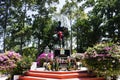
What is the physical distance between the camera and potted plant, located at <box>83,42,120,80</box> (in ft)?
32.6

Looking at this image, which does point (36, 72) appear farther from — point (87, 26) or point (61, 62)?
point (87, 26)

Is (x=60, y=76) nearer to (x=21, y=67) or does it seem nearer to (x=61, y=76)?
(x=61, y=76)

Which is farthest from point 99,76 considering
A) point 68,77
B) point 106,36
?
point 106,36

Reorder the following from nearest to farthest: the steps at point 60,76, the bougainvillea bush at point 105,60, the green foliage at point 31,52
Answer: the bougainvillea bush at point 105,60
the steps at point 60,76
the green foliage at point 31,52

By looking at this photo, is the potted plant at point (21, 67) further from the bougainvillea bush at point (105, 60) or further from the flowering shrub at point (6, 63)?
the bougainvillea bush at point (105, 60)

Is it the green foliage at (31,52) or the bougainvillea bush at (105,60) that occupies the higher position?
the green foliage at (31,52)

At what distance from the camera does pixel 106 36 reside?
88.1 feet

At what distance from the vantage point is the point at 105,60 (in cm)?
999

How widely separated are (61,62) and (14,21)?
589 inches

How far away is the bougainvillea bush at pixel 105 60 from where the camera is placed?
32.6 feet

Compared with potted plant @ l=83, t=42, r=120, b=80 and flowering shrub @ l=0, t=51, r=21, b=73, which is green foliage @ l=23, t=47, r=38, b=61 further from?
potted plant @ l=83, t=42, r=120, b=80

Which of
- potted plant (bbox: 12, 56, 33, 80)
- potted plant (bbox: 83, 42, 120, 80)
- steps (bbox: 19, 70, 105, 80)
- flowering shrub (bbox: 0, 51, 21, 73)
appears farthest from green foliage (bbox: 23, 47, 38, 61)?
potted plant (bbox: 83, 42, 120, 80)

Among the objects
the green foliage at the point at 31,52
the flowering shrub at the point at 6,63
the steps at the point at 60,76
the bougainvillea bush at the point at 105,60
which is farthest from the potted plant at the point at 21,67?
the green foliage at the point at 31,52

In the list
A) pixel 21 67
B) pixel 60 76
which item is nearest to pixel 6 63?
pixel 21 67
